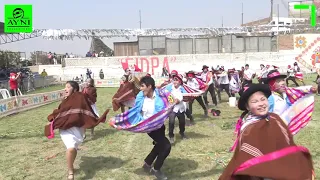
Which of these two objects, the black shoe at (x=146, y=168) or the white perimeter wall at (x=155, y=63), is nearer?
the black shoe at (x=146, y=168)

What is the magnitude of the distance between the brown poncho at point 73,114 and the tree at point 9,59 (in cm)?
2851

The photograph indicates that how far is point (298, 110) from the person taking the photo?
15.3 feet

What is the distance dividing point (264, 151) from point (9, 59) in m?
35.0

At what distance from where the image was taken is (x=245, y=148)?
120 inches

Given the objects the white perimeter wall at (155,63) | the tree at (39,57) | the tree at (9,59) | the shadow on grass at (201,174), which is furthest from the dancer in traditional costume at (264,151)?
the tree at (39,57)

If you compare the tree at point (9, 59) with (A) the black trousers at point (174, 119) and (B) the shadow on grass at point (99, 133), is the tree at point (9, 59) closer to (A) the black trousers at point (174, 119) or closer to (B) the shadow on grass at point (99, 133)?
(B) the shadow on grass at point (99, 133)

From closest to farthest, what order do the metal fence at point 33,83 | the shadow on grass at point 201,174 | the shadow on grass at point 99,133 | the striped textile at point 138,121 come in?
the striped textile at point 138,121 < the shadow on grass at point 201,174 < the shadow on grass at point 99,133 < the metal fence at point 33,83

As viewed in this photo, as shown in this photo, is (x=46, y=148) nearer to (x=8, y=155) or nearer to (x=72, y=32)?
(x=8, y=155)

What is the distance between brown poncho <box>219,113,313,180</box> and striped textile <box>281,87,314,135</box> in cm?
147

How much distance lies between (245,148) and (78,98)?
11.6 feet

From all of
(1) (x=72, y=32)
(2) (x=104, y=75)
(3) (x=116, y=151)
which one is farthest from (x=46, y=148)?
(1) (x=72, y=32)

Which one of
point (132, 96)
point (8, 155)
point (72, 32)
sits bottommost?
point (8, 155)

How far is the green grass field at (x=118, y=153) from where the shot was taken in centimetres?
620

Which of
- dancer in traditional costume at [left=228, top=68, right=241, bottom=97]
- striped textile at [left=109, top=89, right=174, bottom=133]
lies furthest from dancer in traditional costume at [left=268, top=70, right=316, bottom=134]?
dancer in traditional costume at [left=228, top=68, right=241, bottom=97]
